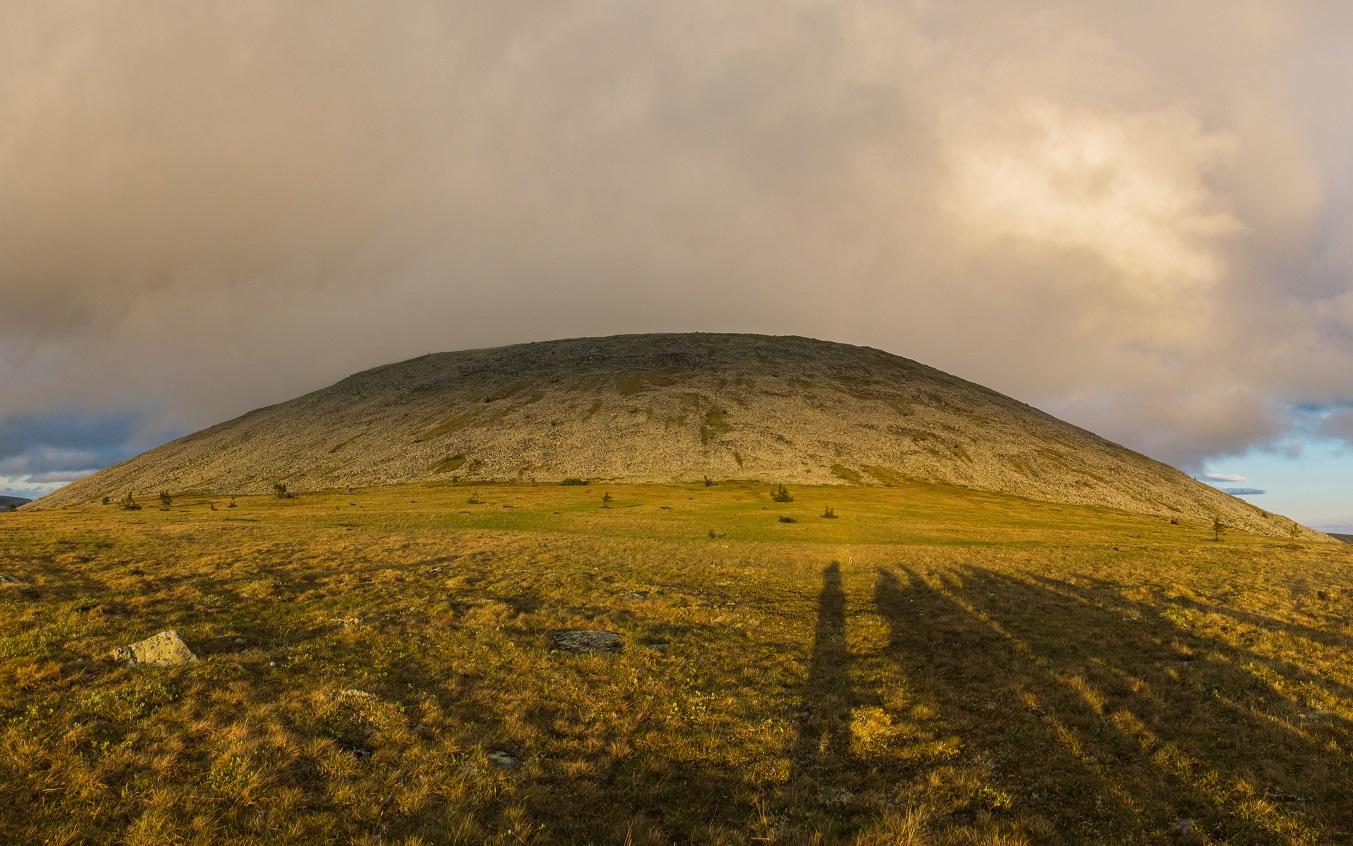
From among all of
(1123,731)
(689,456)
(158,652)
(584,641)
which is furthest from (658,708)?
(689,456)

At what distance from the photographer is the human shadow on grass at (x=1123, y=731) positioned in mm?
11125

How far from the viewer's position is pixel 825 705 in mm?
16703

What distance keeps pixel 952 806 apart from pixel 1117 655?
1321 cm

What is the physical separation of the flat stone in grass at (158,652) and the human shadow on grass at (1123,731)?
2082 centimetres

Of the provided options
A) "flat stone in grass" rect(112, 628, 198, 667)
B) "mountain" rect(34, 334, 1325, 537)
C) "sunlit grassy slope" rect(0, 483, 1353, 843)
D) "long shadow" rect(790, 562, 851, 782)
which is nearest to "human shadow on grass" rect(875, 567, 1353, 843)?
"sunlit grassy slope" rect(0, 483, 1353, 843)

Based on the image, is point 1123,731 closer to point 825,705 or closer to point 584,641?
point 825,705

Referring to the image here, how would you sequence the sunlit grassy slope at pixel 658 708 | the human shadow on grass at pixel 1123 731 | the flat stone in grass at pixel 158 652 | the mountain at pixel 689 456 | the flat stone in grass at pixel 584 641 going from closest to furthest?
the sunlit grassy slope at pixel 658 708 → the human shadow on grass at pixel 1123 731 → the flat stone in grass at pixel 158 652 → the flat stone in grass at pixel 584 641 → the mountain at pixel 689 456

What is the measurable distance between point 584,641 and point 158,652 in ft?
40.3

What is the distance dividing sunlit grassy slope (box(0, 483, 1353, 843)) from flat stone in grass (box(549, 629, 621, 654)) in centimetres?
73

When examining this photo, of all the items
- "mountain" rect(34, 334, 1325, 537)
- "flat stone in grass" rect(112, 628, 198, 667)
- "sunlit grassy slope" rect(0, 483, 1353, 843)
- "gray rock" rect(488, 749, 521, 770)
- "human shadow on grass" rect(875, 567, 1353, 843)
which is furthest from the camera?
"mountain" rect(34, 334, 1325, 537)

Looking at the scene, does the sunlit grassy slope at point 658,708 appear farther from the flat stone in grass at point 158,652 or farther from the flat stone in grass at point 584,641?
the flat stone in grass at point 584,641

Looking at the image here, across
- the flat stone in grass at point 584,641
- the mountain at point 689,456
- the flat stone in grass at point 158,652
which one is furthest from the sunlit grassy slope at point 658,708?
the mountain at point 689,456

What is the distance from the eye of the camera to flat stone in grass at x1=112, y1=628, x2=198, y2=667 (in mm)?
15828

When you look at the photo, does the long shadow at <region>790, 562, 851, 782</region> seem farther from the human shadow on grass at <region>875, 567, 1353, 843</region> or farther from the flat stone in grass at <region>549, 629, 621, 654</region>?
the flat stone in grass at <region>549, 629, 621, 654</region>
